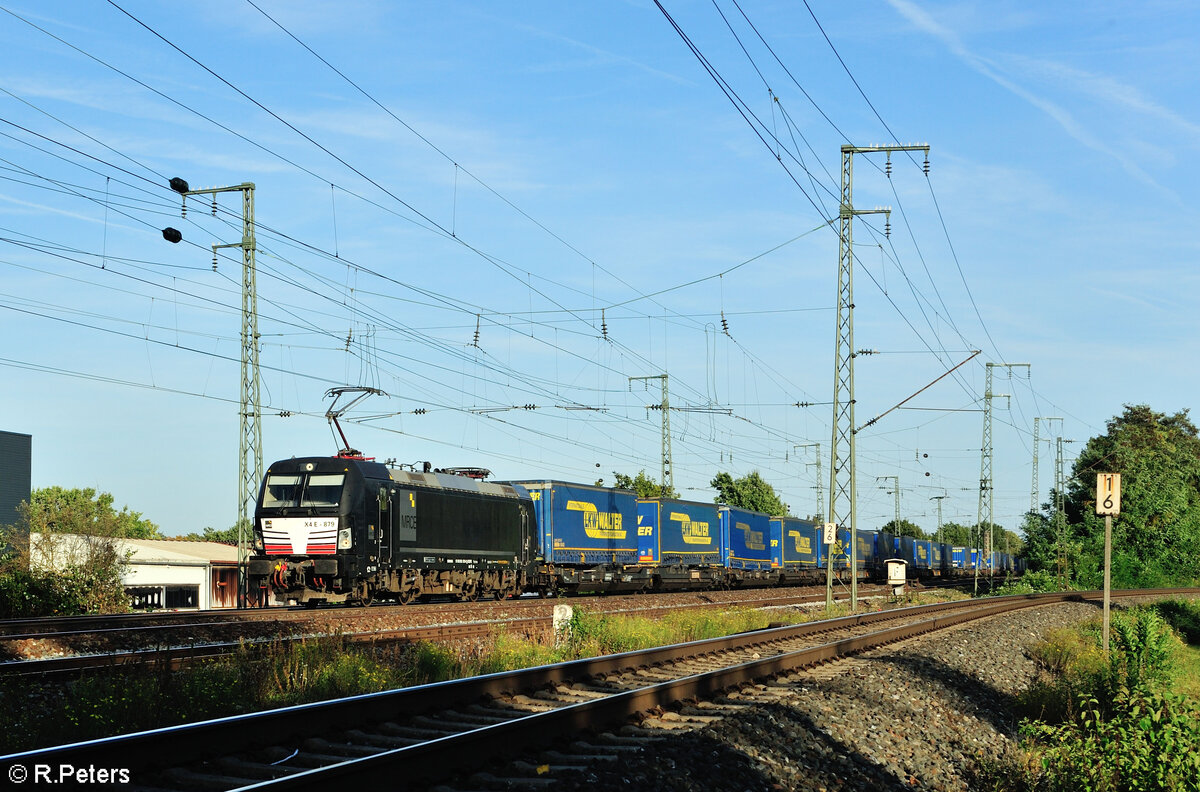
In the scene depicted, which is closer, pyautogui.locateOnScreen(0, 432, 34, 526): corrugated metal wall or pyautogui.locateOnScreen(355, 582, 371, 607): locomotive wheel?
pyautogui.locateOnScreen(355, 582, 371, 607): locomotive wheel

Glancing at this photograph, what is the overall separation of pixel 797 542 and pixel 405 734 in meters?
51.4

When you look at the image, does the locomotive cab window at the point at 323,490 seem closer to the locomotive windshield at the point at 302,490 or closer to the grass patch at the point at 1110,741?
the locomotive windshield at the point at 302,490

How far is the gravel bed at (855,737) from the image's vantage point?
8.13 meters

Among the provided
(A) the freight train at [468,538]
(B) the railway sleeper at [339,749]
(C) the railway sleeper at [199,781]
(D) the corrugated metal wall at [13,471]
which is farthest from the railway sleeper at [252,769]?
(D) the corrugated metal wall at [13,471]

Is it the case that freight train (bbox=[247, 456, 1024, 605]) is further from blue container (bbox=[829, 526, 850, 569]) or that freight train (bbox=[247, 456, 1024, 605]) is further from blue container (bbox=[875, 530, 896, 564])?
blue container (bbox=[875, 530, 896, 564])

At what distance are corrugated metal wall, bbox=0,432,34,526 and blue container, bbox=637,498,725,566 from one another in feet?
155

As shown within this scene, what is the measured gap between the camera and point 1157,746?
979 cm

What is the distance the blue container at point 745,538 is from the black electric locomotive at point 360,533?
20240 mm

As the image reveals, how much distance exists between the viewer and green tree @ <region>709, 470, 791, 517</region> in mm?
109000

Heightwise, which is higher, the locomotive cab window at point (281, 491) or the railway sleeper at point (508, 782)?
the locomotive cab window at point (281, 491)

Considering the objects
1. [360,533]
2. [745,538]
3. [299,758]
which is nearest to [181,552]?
[745,538]

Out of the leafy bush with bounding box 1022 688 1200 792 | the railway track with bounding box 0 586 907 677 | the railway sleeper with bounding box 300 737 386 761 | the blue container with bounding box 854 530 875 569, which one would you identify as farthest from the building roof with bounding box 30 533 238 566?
the leafy bush with bounding box 1022 688 1200 792

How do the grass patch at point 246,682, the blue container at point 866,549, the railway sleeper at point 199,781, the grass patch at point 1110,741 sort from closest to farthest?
the railway sleeper at point 199,781 → the grass patch at point 246,682 → the grass patch at point 1110,741 → the blue container at point 866,549

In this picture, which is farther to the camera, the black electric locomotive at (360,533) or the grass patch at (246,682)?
the black electric locomotive at (360,533)
